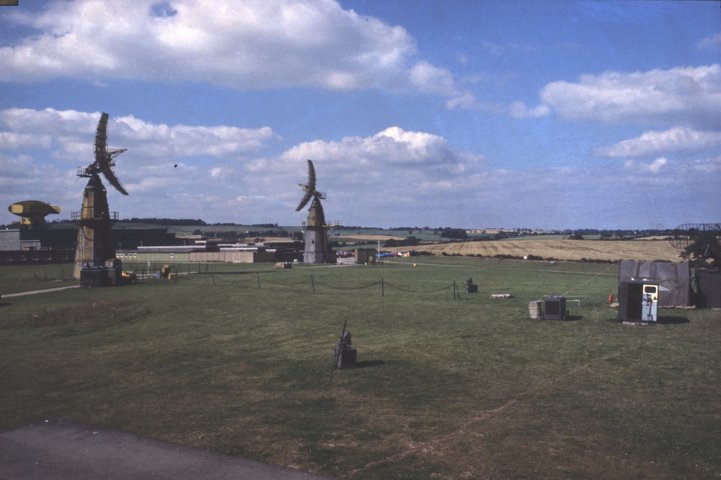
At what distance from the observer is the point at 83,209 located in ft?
191

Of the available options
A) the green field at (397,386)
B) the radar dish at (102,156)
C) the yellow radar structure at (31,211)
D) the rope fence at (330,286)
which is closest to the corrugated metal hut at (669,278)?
the green field at (397,386)

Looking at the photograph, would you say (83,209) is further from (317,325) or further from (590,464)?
(590,464)

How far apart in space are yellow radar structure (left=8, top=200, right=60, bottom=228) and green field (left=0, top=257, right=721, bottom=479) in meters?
81.5

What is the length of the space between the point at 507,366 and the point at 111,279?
3953 centimetres

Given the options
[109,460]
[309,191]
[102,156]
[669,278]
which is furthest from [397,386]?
[309,191]

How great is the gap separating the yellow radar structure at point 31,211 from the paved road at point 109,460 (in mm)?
102984

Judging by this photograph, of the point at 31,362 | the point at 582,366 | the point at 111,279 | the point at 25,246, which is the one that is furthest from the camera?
the point at 25,246

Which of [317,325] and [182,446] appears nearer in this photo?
[182,446]

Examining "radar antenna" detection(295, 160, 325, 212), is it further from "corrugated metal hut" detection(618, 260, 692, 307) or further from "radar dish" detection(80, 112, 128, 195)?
"corrugated metal hut" detection(618, 260, 692, 307)

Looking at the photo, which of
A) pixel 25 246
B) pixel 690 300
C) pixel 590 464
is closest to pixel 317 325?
pixel 590 464

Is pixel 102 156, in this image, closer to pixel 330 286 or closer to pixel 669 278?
pixel 330 286

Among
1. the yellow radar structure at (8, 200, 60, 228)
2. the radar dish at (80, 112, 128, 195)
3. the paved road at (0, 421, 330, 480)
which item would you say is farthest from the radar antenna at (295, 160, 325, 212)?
the paved road at (0, 421, 330, 480)

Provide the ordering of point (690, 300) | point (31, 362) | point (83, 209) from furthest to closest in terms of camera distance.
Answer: point (83, 209) < point (690, 300) < point (31, 362)

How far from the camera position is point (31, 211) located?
102m
